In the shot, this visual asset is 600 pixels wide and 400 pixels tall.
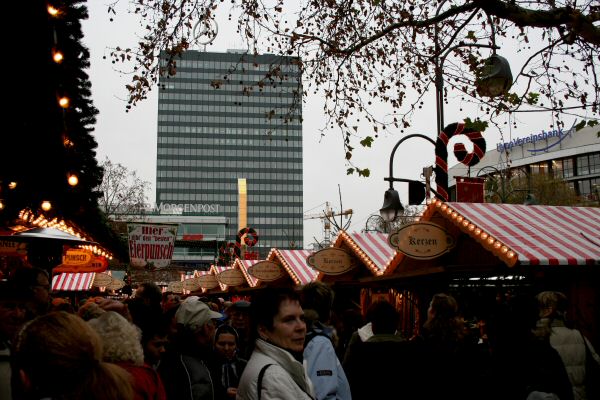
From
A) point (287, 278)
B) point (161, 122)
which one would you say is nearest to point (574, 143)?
point (287, 278)

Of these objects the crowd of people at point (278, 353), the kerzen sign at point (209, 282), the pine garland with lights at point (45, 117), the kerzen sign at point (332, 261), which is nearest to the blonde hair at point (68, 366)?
the crowd of people at point (278, 353)

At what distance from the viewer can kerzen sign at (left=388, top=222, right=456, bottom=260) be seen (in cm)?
1019

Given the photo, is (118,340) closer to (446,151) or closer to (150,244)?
(150,244)

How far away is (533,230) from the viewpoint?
9820 mm

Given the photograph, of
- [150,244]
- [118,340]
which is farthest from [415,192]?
[118,340]

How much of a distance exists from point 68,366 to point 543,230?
919cm

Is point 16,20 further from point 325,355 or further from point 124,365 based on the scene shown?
point 325,355

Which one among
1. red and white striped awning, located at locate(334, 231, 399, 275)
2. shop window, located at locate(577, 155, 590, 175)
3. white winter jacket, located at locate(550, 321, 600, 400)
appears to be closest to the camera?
white winter jacket, located at locate(550, 321, 600, 400)

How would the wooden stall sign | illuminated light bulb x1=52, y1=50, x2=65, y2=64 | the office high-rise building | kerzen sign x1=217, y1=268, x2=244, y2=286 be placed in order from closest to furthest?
illuminated light bulb x1=52, y1=50, x2=65, y2=64
the wooden stall sign
kerzen sign x1=217, y1=268, x2=244, y2=286
the office high-rise building

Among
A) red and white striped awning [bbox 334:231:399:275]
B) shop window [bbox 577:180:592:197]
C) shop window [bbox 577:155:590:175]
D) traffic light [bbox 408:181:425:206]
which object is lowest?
red and white striped awning [bbox 334:231:399:275]

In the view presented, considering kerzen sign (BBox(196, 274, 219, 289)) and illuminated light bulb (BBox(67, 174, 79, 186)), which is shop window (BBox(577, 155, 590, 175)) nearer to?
kerzen sign (BBox(196, 274, 219, 289))

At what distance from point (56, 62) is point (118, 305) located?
6.57 ft

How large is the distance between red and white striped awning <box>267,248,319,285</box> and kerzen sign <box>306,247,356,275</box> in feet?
6.93

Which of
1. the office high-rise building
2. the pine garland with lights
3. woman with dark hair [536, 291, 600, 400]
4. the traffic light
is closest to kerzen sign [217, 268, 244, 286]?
the traffic light
